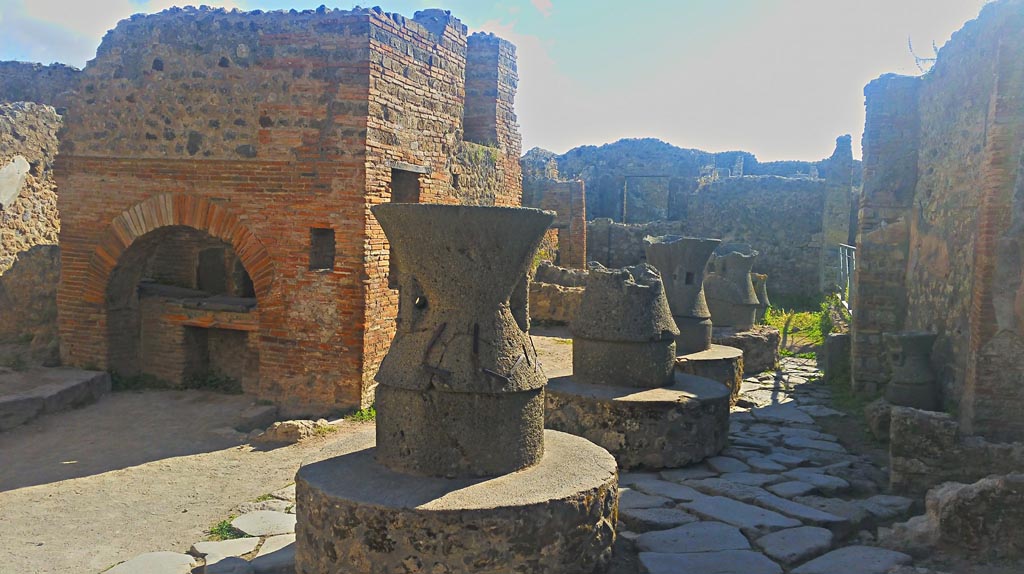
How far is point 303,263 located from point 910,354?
6.29 metres

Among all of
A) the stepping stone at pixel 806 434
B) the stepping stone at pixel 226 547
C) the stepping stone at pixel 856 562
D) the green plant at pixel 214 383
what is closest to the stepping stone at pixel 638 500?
the stepping stone at pixel 856 562

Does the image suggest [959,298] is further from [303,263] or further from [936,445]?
[303,263]

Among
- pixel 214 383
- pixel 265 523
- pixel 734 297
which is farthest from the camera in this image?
pixel 734 297

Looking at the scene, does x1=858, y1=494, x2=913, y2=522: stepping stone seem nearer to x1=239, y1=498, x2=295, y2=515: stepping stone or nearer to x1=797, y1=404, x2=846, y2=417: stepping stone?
x1=797, y1=404, x2=846, y2=417: stepping stone

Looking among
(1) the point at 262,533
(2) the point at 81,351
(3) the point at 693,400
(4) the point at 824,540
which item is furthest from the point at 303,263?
(4) the point at 824,540

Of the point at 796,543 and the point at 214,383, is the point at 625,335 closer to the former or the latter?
the point at 796,543

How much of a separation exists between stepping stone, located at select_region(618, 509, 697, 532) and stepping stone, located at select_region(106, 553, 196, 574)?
266cm

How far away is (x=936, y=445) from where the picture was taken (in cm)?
542

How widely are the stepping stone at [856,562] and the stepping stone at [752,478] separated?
125 centimetres

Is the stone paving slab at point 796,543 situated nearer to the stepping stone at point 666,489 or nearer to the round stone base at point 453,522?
the stepping stone at point 666,489

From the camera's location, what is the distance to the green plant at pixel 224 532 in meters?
4.85

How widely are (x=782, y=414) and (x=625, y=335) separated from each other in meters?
2.92

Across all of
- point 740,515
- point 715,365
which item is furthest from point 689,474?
point 715,365

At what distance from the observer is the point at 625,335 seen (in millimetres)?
6199
